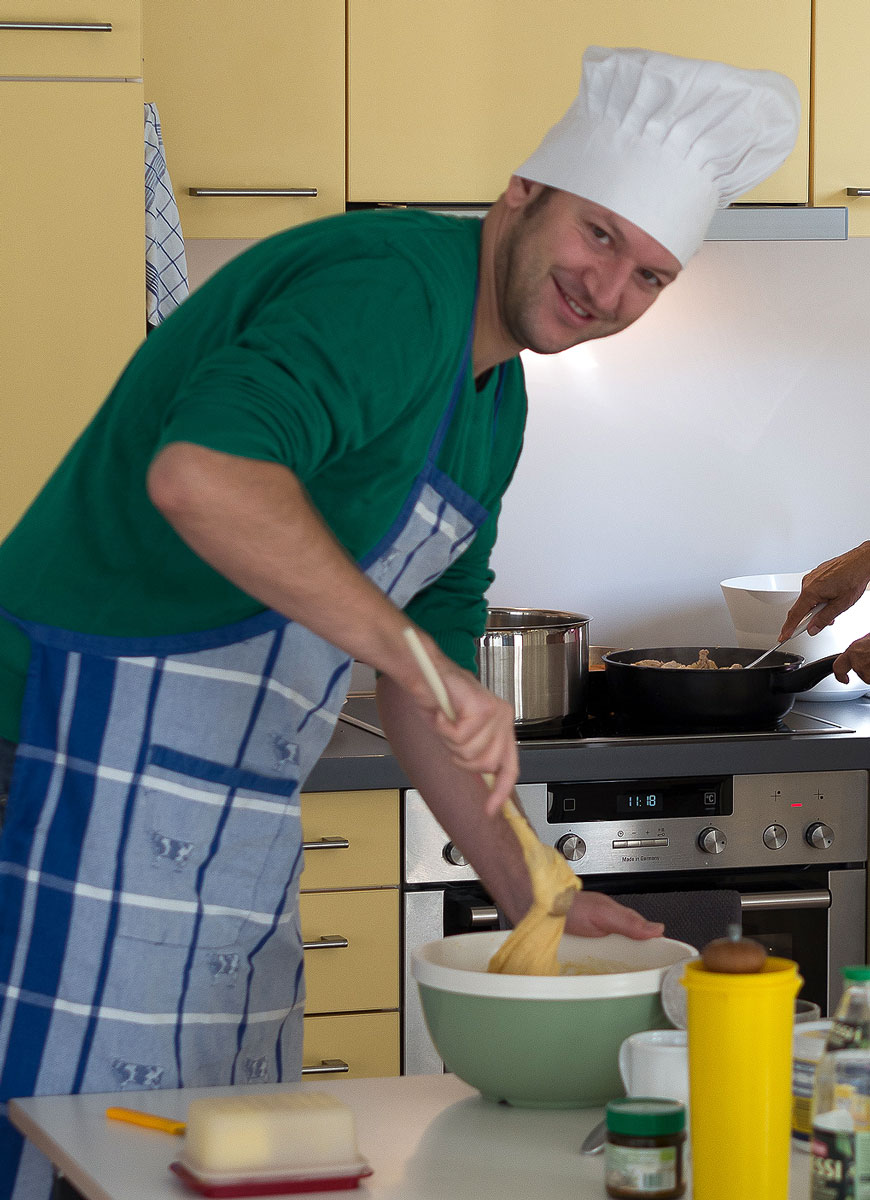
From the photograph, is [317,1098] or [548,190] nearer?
[317,1098]

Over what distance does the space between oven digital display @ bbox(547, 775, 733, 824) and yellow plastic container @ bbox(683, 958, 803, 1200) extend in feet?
4.51

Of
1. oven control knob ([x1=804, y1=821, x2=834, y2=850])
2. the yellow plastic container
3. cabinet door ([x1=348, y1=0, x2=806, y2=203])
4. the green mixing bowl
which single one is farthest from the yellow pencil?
cabinet door ([x1=348, y1=0, x2=806, y2=203])

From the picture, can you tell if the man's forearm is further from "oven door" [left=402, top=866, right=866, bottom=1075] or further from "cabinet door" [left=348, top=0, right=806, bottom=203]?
"cabinet door" [left=348, top=0, right=806, bottom=203]

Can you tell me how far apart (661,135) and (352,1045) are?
1390 mm

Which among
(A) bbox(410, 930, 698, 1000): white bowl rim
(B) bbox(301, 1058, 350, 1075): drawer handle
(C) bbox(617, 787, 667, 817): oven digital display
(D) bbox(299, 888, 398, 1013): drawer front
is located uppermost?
(C) bbox(617, 787, 667, 817): oven digital display

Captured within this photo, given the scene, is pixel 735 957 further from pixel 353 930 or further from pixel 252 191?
pixel 252 191

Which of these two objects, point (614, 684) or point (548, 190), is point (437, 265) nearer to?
point (548, 190)

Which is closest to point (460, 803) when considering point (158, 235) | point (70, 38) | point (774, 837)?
point (774, 837)

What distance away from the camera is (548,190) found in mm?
1292

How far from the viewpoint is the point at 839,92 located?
255 centimetres

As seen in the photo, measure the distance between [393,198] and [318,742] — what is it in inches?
50.6

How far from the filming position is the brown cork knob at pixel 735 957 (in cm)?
85

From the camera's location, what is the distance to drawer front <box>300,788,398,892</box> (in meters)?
2.15

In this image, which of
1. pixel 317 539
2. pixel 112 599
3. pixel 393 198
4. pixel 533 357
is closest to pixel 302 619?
pixel 317 539
